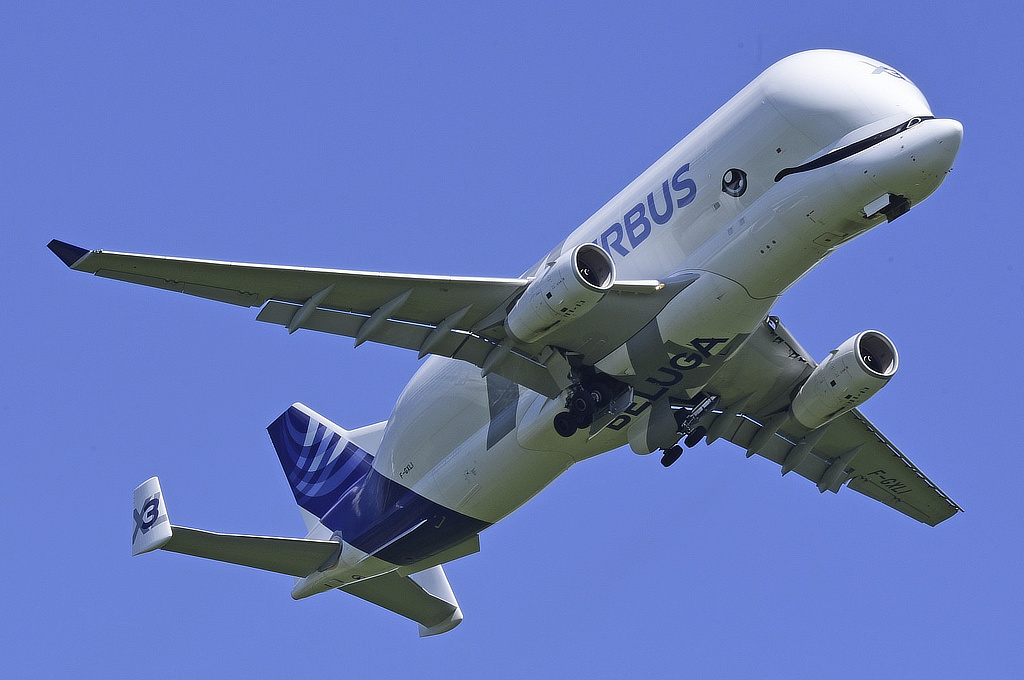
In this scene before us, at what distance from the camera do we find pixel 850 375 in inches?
1115

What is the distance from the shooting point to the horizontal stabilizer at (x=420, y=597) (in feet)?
109

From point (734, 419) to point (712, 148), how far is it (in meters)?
7.08

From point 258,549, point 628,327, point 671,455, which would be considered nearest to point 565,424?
point 628,327

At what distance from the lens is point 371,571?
31.6m

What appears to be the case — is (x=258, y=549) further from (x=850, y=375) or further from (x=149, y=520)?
(x=850, y=375)

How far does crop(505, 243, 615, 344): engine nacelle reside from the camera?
23.8 meters

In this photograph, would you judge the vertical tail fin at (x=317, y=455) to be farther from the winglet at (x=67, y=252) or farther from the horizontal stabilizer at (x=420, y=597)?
the winglet at (x=67, y=252)

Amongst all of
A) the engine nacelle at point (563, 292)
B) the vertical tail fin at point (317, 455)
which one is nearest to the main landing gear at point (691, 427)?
the engine nacelle at point (563, 292)

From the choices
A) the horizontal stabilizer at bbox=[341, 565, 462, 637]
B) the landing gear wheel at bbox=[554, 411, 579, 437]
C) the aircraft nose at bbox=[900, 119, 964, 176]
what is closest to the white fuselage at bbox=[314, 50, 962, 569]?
the aircraft nose at bbox=[900, 119, 964, 176]

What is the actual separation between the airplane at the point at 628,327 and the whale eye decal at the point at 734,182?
29 millimetres

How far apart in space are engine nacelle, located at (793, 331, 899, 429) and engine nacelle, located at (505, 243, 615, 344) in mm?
6764

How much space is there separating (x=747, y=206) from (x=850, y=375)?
5.26 metres

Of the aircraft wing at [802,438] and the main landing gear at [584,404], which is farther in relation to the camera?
the aircraft wing at [802,438]

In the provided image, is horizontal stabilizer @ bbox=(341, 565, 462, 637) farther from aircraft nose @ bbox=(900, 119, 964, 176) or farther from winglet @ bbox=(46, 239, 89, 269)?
aircraft nose @ bbox=(900, 119, 964, 176)
